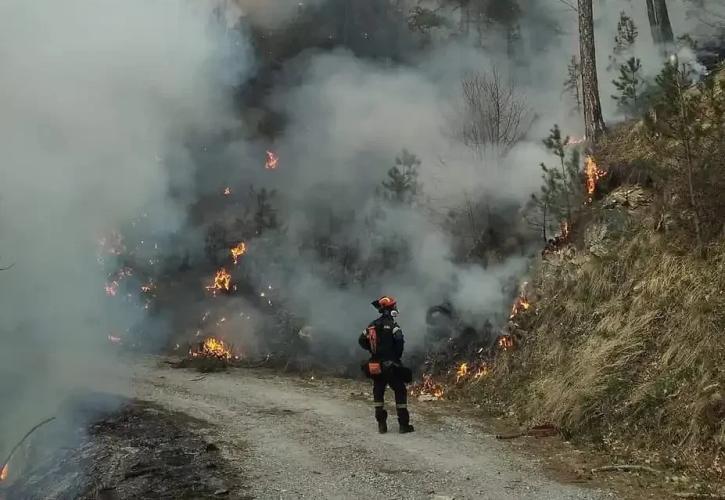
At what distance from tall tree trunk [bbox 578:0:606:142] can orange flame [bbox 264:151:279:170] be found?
11772 millimetres

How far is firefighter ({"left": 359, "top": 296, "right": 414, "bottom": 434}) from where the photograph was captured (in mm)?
6723

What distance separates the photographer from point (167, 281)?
55.7 ft

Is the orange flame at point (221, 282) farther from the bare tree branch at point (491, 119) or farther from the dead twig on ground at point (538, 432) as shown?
the dead twig on ground at point (538, 432)

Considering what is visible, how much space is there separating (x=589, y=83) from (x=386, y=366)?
848 cm

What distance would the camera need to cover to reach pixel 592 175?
A: 10023mm

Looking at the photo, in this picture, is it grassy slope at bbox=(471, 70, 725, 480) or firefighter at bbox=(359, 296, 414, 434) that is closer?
grassy slope at bbox=(471, 70, 725, 480)

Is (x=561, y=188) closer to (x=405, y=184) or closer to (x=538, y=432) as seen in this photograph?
(x=538, y=432)

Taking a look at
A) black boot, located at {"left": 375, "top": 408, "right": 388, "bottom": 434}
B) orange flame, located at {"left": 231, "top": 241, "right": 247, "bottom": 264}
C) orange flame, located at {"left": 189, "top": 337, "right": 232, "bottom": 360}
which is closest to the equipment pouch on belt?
black boot, located at {"left": 375, "top": 408, "right": 388, "bottom": 434}

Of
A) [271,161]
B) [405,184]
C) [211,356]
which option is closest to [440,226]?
[405,184]

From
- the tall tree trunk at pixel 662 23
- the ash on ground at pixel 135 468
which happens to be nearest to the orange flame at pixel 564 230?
the ash on ground at pixel 135 468

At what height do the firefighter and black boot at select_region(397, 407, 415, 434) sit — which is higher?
the firefighter

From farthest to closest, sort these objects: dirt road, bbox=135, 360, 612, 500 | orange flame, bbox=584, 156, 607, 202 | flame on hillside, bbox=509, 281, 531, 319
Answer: orange flame, bbox=584, 156, 607, 202, flame on hillside, bbox=509, 281, 531, 319, dirt road, bbox=135, 360, 612, 500

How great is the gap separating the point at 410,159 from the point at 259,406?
7.98 m

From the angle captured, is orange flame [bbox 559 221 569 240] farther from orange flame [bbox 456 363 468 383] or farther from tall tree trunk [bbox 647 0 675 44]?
tall tree trunk [bbox 647 0 675 44]
